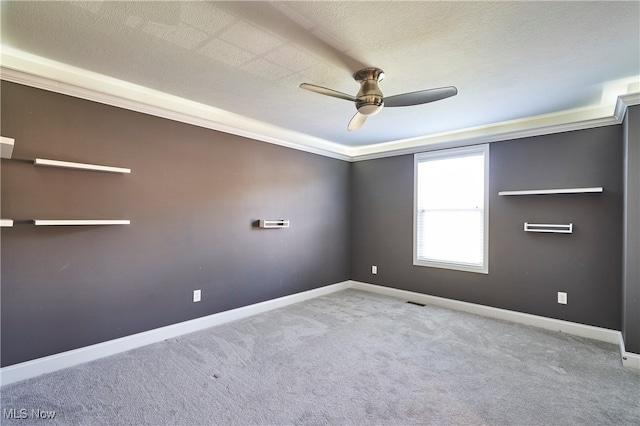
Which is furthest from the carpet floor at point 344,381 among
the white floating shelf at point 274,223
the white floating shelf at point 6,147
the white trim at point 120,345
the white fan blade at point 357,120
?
the white fan blade at point 357,120

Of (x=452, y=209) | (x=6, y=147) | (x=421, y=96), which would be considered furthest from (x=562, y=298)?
(x=6, y=147)

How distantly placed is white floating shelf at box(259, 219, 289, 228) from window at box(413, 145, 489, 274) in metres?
1.94

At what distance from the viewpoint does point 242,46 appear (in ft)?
7.34

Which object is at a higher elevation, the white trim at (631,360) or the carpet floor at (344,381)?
the white trim at (631,360)

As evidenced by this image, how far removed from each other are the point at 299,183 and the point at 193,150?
163 centimetres

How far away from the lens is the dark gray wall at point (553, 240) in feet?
10.6

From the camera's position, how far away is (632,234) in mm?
2699

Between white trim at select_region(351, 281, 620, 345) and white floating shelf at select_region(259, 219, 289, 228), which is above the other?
white floating shelf at select_region(259, 219, 289, 228)

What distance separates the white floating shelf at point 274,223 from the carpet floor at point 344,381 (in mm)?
1247

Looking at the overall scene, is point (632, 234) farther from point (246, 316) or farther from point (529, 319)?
point (246, 316)

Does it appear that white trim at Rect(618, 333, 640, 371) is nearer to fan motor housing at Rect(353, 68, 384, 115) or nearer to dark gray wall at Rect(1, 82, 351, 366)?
fan motor housing at Rect(353, 68, 384, 115)

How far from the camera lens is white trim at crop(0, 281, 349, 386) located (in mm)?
2361

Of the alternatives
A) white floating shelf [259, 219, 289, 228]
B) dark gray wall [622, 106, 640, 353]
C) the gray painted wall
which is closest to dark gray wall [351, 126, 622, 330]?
the gray painted wall

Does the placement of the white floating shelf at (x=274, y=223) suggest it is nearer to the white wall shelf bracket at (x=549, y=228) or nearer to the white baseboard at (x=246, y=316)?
the white baseboard at (x=246, y=316)
